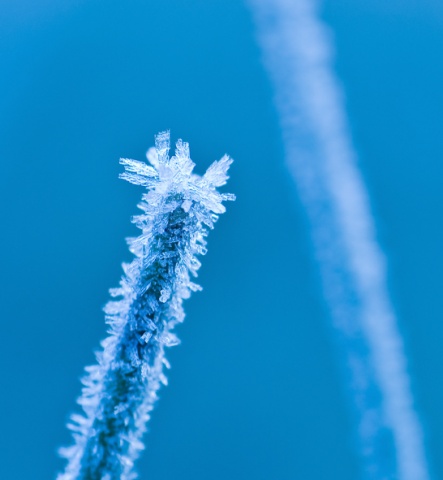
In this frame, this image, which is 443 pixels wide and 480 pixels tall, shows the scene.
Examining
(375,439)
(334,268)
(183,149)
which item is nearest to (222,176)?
(183,149)

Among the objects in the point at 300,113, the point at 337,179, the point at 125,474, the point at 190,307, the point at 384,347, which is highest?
the point at 300,113

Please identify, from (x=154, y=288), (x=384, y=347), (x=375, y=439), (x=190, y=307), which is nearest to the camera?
(x=154, y=288)

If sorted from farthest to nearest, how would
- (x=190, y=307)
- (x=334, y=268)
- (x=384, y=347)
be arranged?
(x=190, y=307) < (x=334, y=268) < (x=384, y=347)

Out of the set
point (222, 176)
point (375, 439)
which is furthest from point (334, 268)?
point (222, 176)

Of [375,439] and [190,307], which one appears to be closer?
[375,439]

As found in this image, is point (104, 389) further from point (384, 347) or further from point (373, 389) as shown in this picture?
point (384, 347)

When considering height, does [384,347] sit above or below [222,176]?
above

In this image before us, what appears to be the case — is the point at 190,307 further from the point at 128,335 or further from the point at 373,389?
the point at 128,335
